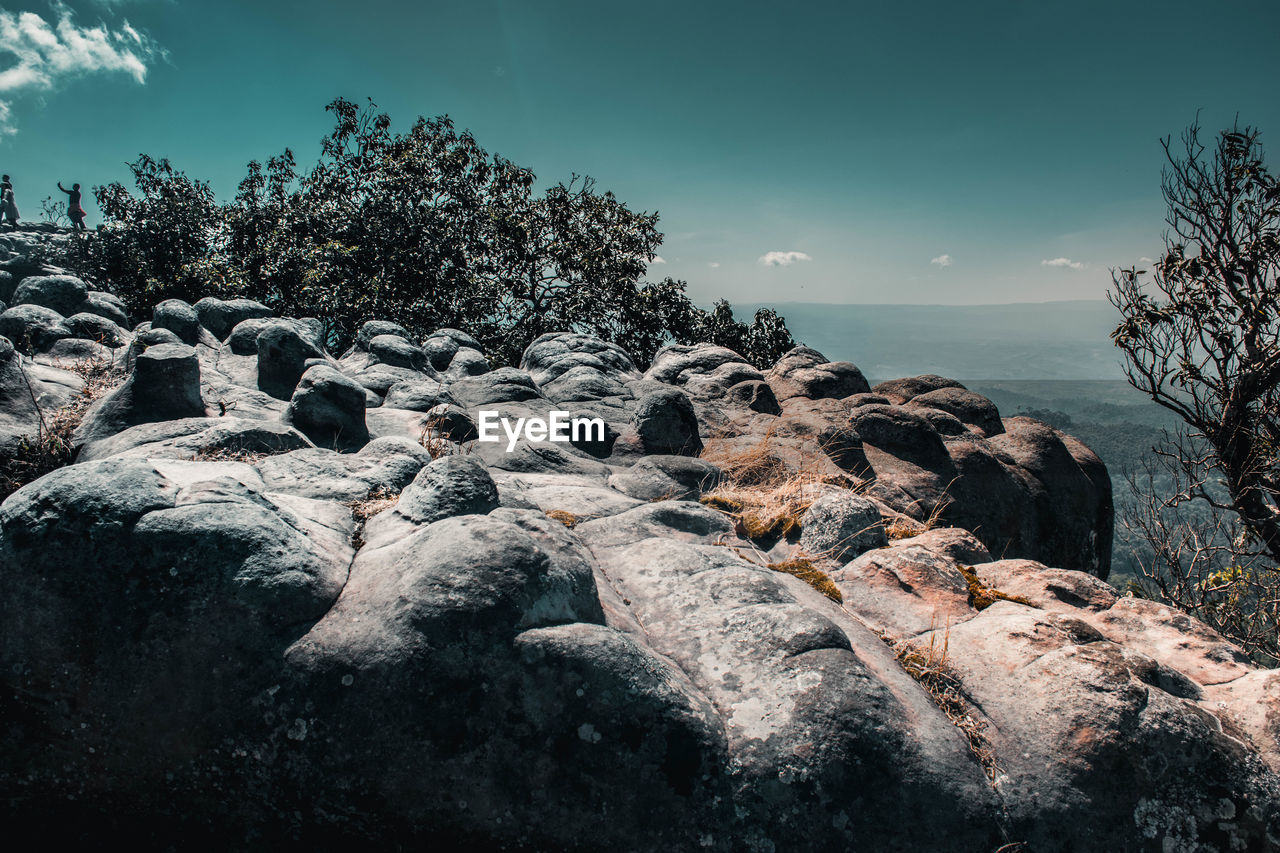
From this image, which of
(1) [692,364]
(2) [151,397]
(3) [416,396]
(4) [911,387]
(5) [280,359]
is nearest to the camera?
(2) [151,397]

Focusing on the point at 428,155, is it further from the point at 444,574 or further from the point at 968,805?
the point at 968,805

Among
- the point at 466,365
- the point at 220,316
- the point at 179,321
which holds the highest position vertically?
the point at 220,316

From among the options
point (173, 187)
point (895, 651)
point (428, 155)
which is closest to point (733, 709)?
point (895, 651)

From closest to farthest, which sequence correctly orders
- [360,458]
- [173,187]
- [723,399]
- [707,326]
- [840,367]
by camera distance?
[360,458], [723,399], [840,367], [173,187], [707,326]

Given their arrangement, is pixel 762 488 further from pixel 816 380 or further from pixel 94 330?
pixel 94 330

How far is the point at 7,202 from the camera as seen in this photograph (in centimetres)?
3784

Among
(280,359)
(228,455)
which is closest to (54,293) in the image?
(280,359)

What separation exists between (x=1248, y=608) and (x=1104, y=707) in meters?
19.0

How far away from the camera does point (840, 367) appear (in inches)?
700

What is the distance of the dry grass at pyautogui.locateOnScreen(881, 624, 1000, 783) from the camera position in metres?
4.69

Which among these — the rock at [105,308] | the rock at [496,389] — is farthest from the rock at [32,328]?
the rock at [496,389]

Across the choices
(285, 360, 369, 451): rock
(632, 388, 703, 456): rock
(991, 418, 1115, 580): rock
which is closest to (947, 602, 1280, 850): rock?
(632, 388, 703, 456): rock

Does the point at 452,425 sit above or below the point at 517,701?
above

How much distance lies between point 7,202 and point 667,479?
46.4 metres
